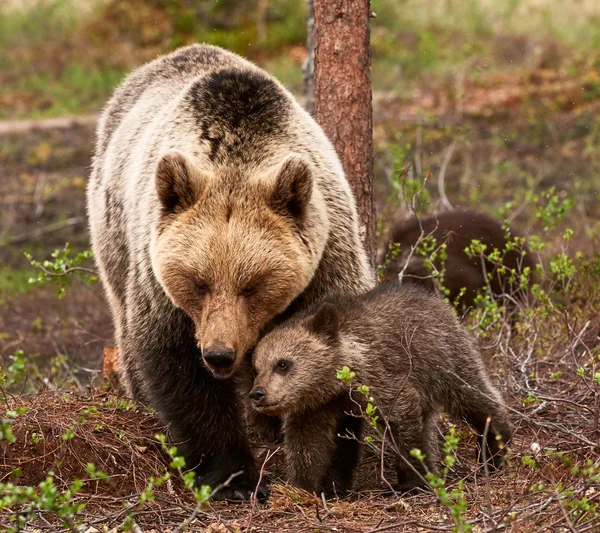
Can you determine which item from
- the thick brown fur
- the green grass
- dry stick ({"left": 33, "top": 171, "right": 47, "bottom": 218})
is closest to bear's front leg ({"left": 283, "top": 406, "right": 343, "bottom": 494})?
the thick brown fur

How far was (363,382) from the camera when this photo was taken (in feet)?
17.3

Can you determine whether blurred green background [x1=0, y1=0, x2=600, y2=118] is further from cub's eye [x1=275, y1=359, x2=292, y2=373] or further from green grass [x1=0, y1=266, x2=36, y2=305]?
cub's eye [x1=275, y1=359, x2=292, y2=373]

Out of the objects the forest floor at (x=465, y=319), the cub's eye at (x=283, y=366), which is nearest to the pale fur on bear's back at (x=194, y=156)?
the cub's eye at (x=283, y=366)

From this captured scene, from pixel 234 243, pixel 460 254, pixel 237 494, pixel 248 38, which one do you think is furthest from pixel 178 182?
pixel 248 38

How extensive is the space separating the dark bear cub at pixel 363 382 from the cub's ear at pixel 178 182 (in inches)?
33.4

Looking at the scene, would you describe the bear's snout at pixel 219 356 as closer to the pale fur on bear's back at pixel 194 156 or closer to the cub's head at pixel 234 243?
the cub's head at pixel 234 243

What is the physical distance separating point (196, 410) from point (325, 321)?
1032 mm

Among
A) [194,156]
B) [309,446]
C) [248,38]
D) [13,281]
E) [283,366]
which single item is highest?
[248,38]

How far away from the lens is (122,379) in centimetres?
724

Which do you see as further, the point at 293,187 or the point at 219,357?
the point at 293,187

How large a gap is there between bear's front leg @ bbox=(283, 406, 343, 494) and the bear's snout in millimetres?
663

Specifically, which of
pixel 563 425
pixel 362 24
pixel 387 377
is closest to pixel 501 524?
pixel 387 377

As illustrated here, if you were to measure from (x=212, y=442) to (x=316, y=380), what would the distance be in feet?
2.93

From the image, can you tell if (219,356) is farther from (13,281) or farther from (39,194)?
(39,194)
